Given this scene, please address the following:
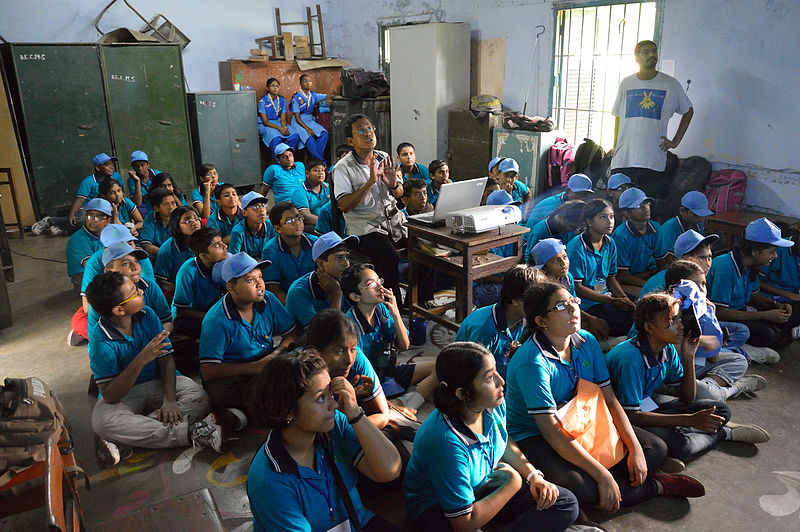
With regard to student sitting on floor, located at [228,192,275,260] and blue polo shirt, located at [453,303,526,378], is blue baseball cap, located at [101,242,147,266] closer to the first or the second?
student sitting on floor, located at [228,192,275,260]

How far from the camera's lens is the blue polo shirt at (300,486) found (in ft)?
6.07

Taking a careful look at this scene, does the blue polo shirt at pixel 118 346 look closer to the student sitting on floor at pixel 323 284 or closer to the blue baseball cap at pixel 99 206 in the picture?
the student sitting on floor at pixel 323 284

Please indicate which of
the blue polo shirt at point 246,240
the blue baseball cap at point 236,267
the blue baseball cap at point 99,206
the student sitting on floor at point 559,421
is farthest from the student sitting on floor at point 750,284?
the blue baseball cap at point 99,206

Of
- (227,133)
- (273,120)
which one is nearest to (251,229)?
(227,133)

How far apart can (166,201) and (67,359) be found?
5.17 feet

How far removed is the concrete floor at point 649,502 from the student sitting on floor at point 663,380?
16 centimetres

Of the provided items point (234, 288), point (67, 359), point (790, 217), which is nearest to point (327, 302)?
point (234, 288)

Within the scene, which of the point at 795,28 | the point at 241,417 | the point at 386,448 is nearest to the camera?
the point at 386,448

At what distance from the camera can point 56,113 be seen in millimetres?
7941

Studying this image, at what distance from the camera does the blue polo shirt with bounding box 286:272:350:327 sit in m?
3.62

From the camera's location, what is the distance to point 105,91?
8305 mm

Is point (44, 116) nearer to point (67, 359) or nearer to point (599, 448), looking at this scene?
point (67, 359)

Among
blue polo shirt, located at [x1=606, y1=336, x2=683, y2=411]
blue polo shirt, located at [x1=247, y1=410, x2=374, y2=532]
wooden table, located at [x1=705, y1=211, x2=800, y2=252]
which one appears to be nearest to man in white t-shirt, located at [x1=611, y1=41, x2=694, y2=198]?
wooden table, located at [x1=705, y1=211, x2=800, y2=252]

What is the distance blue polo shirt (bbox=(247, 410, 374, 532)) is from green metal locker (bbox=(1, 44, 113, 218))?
738 centimetres
